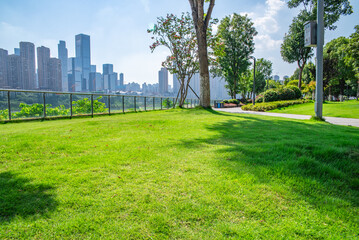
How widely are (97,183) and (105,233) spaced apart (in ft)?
3.17

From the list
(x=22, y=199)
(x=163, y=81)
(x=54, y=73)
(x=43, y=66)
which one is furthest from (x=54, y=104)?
(x=163, y=81)

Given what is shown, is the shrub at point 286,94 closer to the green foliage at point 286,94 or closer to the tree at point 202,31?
the green foliage at point 286,94

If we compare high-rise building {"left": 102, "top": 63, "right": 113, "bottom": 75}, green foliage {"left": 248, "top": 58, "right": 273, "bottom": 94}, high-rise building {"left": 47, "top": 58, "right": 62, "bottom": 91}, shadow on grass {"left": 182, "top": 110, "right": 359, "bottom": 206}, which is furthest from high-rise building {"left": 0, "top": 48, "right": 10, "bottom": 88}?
high-rise building {"left": 102, "top": 63, "right": 113, "bottom": 75}

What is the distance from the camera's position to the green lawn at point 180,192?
5.61 ft

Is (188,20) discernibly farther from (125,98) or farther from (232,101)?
(232,101)

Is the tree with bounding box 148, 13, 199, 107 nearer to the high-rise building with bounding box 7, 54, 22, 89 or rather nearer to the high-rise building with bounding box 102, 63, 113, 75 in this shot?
the high-rise building with bounding box 7, 54, 22, 89

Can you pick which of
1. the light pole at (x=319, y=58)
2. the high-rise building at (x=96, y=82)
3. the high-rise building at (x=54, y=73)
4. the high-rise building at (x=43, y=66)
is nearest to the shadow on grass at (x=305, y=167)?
the light pole at (x=319, y=58)

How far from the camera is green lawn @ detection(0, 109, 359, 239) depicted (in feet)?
5.61

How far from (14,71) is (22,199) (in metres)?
47.7

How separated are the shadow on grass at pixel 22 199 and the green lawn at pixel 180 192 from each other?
0.01 m

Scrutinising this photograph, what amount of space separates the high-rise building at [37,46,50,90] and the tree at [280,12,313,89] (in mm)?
49194

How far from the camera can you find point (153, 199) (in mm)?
2143

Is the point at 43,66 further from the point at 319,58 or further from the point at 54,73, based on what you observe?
the point at 319,58

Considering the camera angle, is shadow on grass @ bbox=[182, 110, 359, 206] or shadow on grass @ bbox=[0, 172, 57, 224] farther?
shadow on grass @ bbox=[182, 110, 359, 206]
